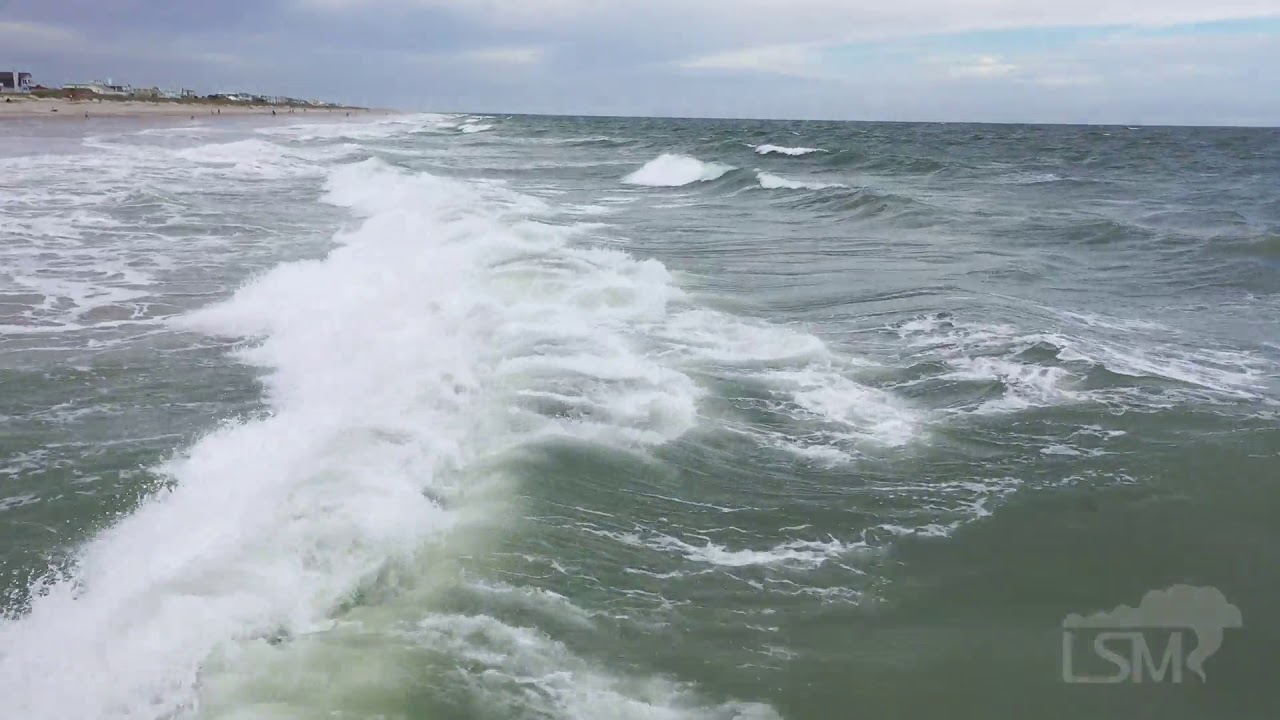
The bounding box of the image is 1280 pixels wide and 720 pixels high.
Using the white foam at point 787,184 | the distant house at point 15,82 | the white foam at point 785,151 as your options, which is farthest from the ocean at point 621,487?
the distant house at point 15,82

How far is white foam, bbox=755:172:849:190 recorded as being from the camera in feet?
90.0

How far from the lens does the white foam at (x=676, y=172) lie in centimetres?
3195

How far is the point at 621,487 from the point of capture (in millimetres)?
6090

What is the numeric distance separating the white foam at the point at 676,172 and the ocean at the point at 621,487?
18.5 meters

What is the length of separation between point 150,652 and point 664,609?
2476 millimetres

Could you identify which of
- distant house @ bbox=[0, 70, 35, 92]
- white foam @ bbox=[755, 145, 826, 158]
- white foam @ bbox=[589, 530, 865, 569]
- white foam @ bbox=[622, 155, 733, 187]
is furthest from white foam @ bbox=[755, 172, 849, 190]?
distant house @ bbox=[0, 70, 35, 92]

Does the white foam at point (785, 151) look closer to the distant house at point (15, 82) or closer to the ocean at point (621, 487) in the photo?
the ocean at point (621, 487)

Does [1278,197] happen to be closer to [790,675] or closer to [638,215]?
[638,215]

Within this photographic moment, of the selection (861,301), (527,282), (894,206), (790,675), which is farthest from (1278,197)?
(790,675)

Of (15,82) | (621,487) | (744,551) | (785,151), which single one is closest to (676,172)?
(785,151)

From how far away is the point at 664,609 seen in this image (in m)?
4.71

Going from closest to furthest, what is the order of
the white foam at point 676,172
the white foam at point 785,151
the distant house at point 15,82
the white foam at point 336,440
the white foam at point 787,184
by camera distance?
the white foam at point 336,440, the white foam at point 787,184, the white foam at point 676,172, the white foam at point 785,151, the distant house at point 15,82

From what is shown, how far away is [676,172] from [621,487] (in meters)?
29.2

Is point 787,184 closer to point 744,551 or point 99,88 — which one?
point 744,551
